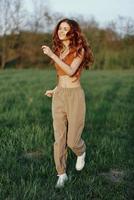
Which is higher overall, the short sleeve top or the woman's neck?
the woman's neck

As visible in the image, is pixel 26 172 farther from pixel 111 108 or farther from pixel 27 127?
pixel 111 108

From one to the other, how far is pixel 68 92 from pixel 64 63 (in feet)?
0.98

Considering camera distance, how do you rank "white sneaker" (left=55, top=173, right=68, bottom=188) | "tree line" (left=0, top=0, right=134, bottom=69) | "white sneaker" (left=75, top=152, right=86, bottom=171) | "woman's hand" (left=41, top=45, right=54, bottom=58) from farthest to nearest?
"tree line" (left=0, top=0, right=134, bottom=69) → "white sneaker" (left=75, top=152, right=86, bottom=171) → "white sneaker" (left=55, top=173, right=68, bottom=188) → "woman's hand" (left=41, top=45, right=54, bottom=58)

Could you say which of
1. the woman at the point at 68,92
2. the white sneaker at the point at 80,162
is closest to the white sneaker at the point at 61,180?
the woman at the point at 68,92

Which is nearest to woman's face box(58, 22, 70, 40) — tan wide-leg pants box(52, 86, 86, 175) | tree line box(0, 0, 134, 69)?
tan wide-leg pants box(52, 86, 86, 175)

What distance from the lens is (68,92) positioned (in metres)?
4.74

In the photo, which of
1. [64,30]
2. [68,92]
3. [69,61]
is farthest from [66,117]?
[64,30]

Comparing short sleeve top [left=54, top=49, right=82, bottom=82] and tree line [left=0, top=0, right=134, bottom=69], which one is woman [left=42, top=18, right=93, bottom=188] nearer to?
short sleeve top [left=54, top=49, right=82, bottom=82]

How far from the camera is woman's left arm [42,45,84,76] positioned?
452 centimetres

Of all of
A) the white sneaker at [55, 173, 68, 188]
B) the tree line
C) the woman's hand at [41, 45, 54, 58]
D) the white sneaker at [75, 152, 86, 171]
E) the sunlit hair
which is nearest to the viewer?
the woman's hand at [41, 45, 54, 58]

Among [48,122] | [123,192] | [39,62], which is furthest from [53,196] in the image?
[39,62]

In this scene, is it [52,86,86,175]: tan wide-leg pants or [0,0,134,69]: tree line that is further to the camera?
[0,0,134,69]: tree line

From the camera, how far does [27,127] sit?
744 centimetres

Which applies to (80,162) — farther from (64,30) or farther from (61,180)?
(64,30)
